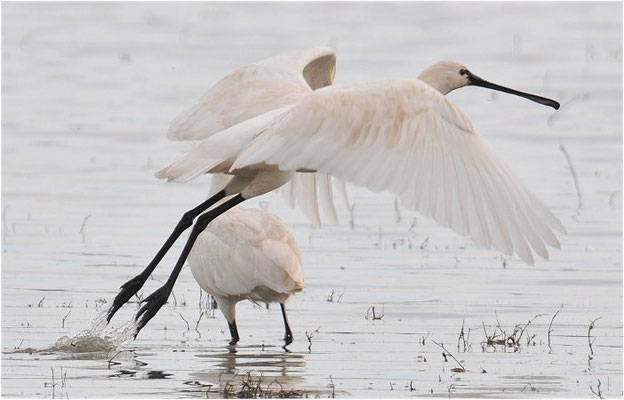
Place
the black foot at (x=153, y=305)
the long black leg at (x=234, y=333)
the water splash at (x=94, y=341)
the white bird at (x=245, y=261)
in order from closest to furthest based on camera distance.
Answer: the water splash at (x=94, y=341) < the black foot at (x=153, y=305) < the long black leg at (x=234, y=333) < the white bird at (x=245, y=261)

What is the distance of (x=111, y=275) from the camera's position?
11.3m

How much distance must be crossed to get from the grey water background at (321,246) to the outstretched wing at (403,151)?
91cm

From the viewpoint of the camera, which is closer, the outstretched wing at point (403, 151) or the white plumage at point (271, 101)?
the outstretched wing at point (403, 151)

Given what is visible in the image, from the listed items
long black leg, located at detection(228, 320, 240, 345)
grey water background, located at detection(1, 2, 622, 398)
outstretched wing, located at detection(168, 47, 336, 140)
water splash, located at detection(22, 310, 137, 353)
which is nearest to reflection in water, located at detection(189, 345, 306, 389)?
grey water background, located at detection(1, 2, 622, 398)

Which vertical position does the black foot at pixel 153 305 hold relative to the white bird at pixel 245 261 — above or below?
below

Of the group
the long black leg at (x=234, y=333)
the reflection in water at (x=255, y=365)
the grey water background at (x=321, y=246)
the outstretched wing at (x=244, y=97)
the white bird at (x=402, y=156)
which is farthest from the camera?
the outstretched wing at (x=244, y=97)

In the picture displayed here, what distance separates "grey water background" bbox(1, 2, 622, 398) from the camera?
855cm

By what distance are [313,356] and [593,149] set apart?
8.66 metres

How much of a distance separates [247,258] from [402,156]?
216 centimetres

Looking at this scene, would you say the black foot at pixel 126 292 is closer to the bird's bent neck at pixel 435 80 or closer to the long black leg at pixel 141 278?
the long black leg at pixel 141 278

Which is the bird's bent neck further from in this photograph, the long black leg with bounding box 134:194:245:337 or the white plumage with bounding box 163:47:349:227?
the long black leg with bounding box 134:194:245:337

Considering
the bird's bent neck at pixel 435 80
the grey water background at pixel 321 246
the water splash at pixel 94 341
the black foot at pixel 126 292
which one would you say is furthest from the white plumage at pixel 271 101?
the water splash at pixel 94 341

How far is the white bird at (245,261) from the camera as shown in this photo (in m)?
9.98

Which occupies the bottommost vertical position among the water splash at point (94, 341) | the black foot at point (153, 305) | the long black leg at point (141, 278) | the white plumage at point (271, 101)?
the water splash at point (94, 341)
